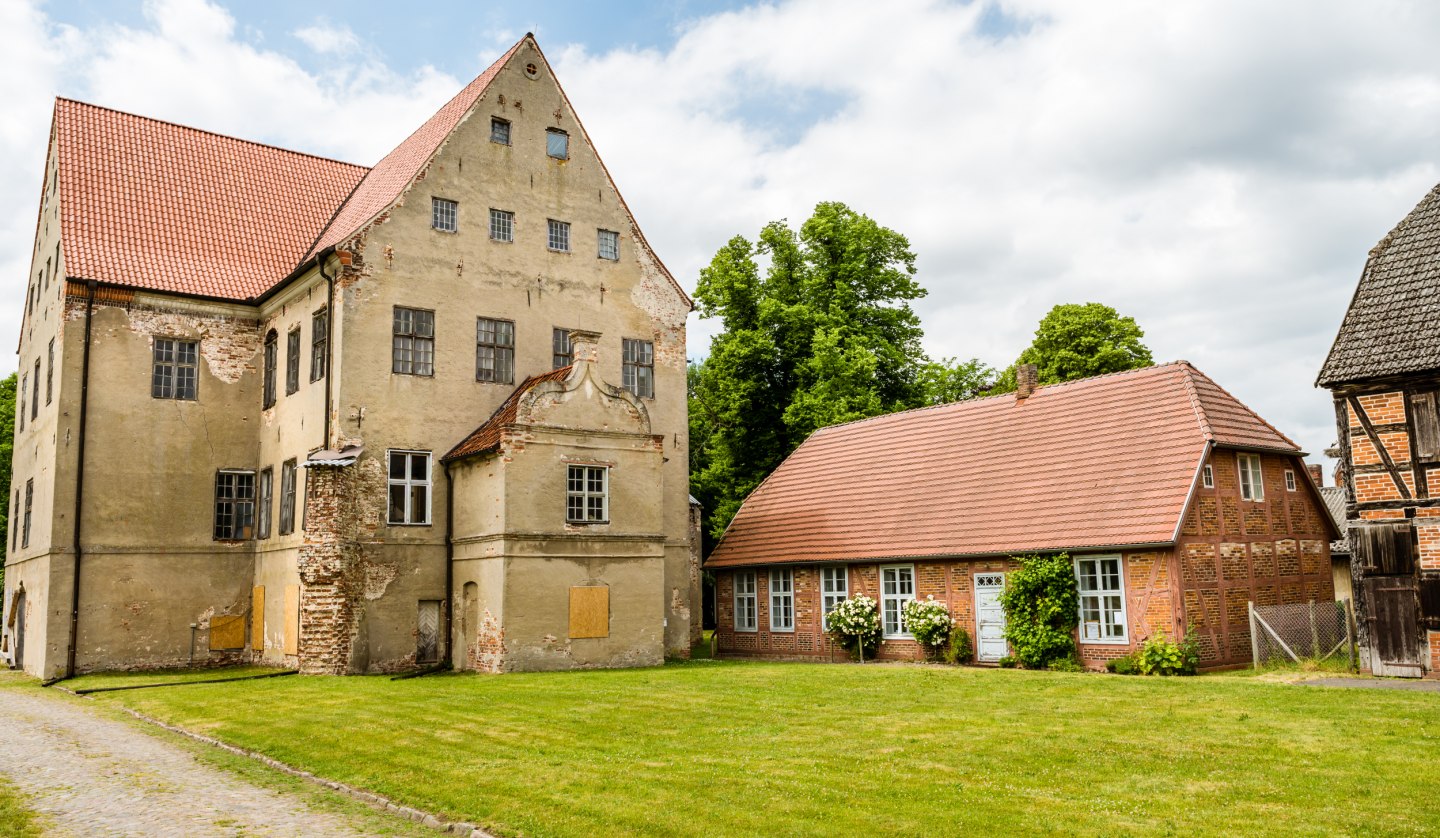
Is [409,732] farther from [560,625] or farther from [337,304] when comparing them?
[337,304]

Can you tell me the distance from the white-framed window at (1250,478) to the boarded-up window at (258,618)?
2206 centimetres

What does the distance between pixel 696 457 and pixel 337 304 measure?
2262 cm

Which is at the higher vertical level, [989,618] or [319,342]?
[319,342]

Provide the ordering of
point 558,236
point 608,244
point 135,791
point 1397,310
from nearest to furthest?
point 135,791 < point 1397,310 < point 558,236 < point 608,244

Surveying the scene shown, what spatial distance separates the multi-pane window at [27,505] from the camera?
1147 inches

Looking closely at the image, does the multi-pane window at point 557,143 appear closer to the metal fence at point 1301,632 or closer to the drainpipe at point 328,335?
the drainpipe at point 328,335

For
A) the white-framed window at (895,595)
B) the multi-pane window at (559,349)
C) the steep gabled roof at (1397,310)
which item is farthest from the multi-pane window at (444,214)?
the steep gabled roof at (1397,310)

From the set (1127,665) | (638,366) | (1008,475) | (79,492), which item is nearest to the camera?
(1127,665)

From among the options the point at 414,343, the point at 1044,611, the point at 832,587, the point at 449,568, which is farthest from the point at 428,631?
the point at 1044,611

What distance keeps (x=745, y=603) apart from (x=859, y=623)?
513cm

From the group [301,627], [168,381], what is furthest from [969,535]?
[168,381]

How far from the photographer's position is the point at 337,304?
82.3ft

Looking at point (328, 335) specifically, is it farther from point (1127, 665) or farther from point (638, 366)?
point (1127, 665)

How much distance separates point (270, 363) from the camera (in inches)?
1131
